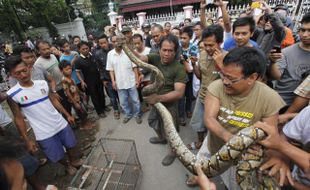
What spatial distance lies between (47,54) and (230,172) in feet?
14.2

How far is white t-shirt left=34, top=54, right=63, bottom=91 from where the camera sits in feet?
13.9

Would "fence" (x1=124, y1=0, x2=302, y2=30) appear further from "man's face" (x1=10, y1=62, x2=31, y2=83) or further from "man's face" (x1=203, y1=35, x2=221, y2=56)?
"man's face" (x1=10, y1=62, x2=31, y2=83)

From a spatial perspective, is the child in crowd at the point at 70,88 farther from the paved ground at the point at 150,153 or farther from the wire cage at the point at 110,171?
the wire cage at the point at 110,171

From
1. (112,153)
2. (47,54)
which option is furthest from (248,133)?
(47,54)

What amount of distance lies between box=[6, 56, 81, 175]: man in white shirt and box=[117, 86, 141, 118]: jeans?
183 centimetres

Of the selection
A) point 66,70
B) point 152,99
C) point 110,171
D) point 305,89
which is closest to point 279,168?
point 305,89

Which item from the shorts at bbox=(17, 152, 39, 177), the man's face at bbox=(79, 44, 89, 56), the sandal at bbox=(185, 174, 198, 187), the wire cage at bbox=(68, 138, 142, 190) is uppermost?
the man's face at bbox=(79, 44, 89, 56)

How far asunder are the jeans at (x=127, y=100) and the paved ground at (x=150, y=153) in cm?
23

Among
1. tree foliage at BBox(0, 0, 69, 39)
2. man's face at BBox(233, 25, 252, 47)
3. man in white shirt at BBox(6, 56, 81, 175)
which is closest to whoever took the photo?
man in white shirt at BBox(6, 56, 81, 175)

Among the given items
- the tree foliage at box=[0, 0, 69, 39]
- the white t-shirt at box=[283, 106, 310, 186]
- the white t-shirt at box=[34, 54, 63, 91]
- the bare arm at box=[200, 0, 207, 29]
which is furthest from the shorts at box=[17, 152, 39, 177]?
the tree foliage at box=[0, 0, 69, 39]

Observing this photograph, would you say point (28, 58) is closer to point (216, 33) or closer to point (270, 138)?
point (216, 33)

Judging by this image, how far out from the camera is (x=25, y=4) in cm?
1855

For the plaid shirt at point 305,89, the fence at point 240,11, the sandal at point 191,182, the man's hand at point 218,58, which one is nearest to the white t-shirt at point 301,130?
the plaid shirt at point 305,89

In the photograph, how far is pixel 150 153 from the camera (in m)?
3.83
